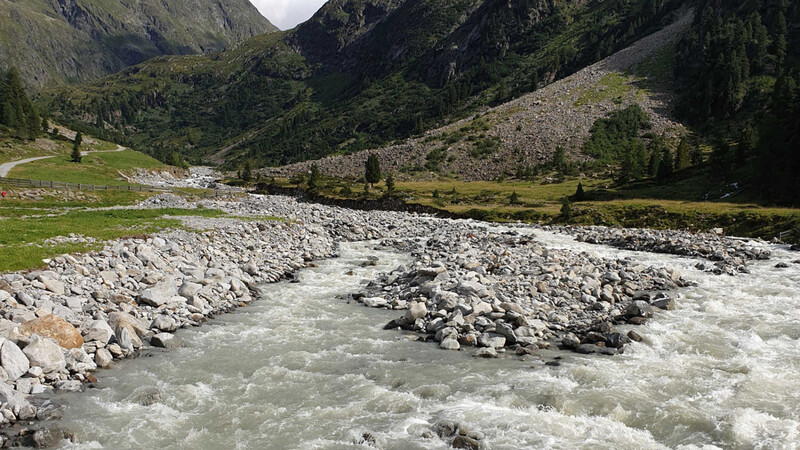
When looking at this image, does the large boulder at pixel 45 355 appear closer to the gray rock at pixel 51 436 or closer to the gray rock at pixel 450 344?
the gray rock at pixel 51 436

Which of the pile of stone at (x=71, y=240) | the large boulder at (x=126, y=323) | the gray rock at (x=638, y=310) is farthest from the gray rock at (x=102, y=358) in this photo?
the gray rock at (x=638, y=310)

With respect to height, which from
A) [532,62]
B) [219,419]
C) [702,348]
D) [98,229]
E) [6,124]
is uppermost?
[532,62]

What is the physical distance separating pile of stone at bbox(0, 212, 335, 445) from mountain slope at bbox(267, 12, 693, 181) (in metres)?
87.0

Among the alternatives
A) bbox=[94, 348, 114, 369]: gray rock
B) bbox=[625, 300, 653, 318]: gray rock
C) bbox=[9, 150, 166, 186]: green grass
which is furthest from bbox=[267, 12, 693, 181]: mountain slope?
bbox=[94, 348, 114, 369]: gray rock

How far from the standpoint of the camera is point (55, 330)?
1369cm

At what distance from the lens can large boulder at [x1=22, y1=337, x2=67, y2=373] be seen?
40.5 feet

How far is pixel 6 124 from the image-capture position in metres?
107

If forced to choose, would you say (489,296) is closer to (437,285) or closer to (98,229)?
(437,285)

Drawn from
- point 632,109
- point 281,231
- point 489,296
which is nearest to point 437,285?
point 489,296

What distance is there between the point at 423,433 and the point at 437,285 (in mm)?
11427

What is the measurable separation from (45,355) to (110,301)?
5480 mm

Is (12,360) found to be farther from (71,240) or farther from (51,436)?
(71,240)

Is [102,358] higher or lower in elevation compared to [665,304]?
lower

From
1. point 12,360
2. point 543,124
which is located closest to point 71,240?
point 12,360
